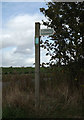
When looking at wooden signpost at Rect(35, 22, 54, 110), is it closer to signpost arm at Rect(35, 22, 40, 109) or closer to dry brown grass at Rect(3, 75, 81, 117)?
signpost arm at Rect(35, 22, 40, 109)

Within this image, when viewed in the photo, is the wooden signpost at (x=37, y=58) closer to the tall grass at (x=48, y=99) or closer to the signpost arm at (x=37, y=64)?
the signpost arm at (x=37, y=64)

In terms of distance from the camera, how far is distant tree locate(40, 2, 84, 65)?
16.1 ft

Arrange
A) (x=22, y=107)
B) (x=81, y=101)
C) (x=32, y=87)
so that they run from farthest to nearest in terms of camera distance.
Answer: (x=32, y=87)
(x=81, y=101)
(x=22, y=107)

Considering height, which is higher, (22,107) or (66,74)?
(66,74)

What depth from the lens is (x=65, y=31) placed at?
4.93 metres

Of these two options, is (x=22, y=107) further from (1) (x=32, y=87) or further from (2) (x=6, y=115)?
(1) (x=32, y=87)

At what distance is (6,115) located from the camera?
419 centimetres

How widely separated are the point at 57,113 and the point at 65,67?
4.31ft

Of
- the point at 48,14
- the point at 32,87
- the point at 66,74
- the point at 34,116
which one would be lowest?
the point at 34,116

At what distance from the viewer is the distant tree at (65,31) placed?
4.89 m

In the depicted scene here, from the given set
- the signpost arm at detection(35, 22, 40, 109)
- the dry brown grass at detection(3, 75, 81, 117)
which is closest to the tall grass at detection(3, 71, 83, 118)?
the dry brown grass at detection(3, 75, 81, 117)

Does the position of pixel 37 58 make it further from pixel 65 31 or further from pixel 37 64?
pixel 65 31

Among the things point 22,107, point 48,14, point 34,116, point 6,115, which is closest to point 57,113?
point 34,116

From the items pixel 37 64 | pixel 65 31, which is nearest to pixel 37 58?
pixel 37 64
